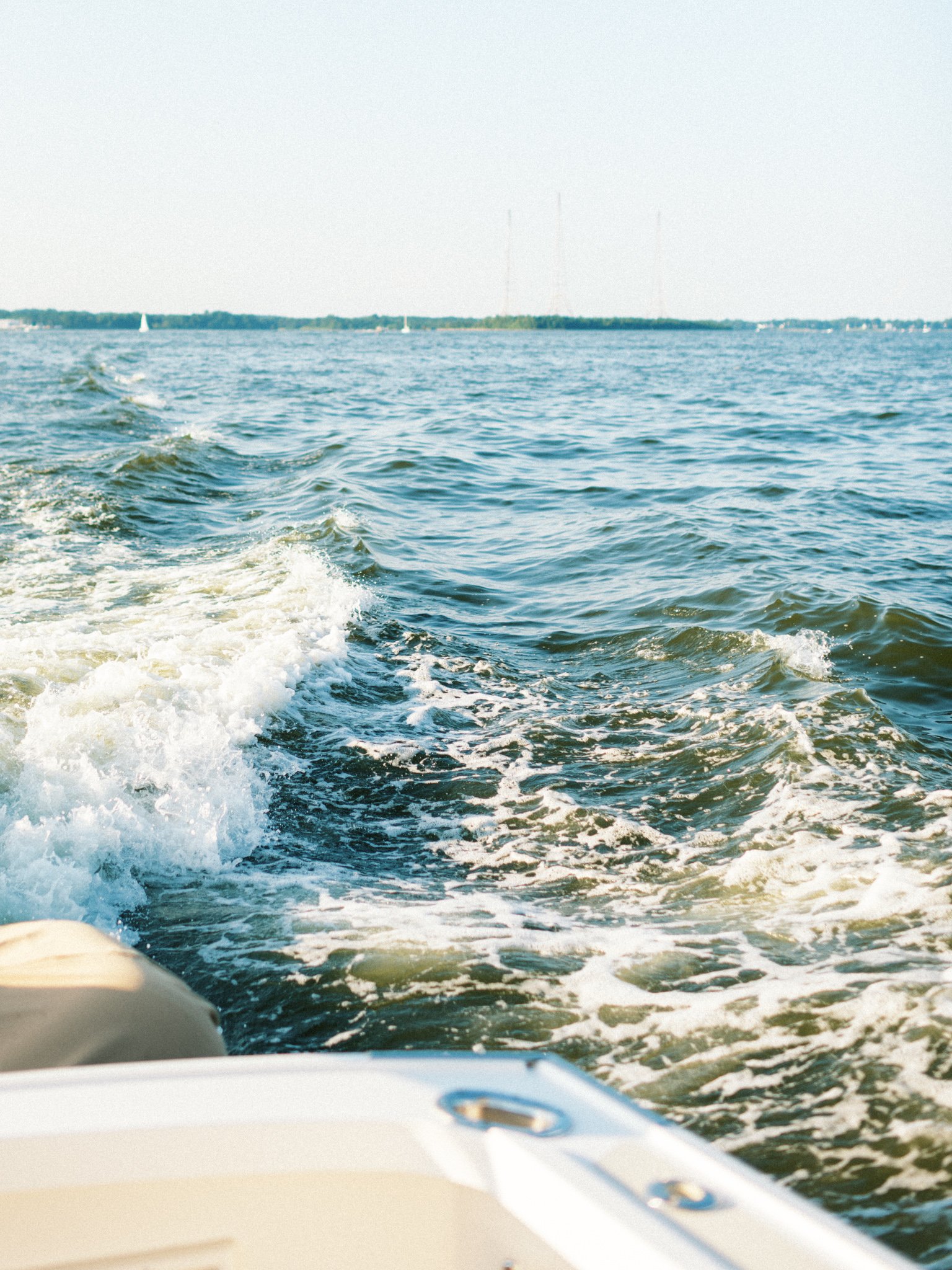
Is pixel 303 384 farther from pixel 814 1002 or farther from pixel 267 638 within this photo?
pixel 814 1002

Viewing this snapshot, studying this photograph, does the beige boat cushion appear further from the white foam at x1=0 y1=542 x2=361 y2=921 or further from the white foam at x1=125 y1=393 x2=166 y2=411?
the white foam at x1=125 y1=393 x2=166 y2=411

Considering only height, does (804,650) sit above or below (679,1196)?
below

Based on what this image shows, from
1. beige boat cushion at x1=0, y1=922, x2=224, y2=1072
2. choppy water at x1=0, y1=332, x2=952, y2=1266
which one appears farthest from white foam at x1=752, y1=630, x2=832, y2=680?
beige boat cushion at x1=0, y1=922, x2=224, y2=1072

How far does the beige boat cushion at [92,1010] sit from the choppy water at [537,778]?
1161 mm

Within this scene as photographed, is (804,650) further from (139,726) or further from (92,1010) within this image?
(92,1010)

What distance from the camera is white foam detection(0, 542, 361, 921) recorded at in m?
4.04

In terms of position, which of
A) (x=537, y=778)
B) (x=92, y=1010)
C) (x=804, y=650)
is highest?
(x=92, y=1010)

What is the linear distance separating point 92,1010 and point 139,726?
352cm

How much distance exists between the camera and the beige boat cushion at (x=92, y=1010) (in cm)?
177

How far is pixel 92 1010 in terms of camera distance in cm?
182

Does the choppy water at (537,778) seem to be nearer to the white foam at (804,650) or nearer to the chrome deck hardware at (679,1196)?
the white foam at (804,650)

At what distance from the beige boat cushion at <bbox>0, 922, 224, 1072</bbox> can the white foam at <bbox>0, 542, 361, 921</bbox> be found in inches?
73.4

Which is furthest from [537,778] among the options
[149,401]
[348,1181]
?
[149,401]

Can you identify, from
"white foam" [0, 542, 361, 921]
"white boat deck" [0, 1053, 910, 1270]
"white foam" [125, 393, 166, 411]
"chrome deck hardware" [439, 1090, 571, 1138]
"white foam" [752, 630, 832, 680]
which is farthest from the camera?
"white foam" [125, 393, 166, 411]
